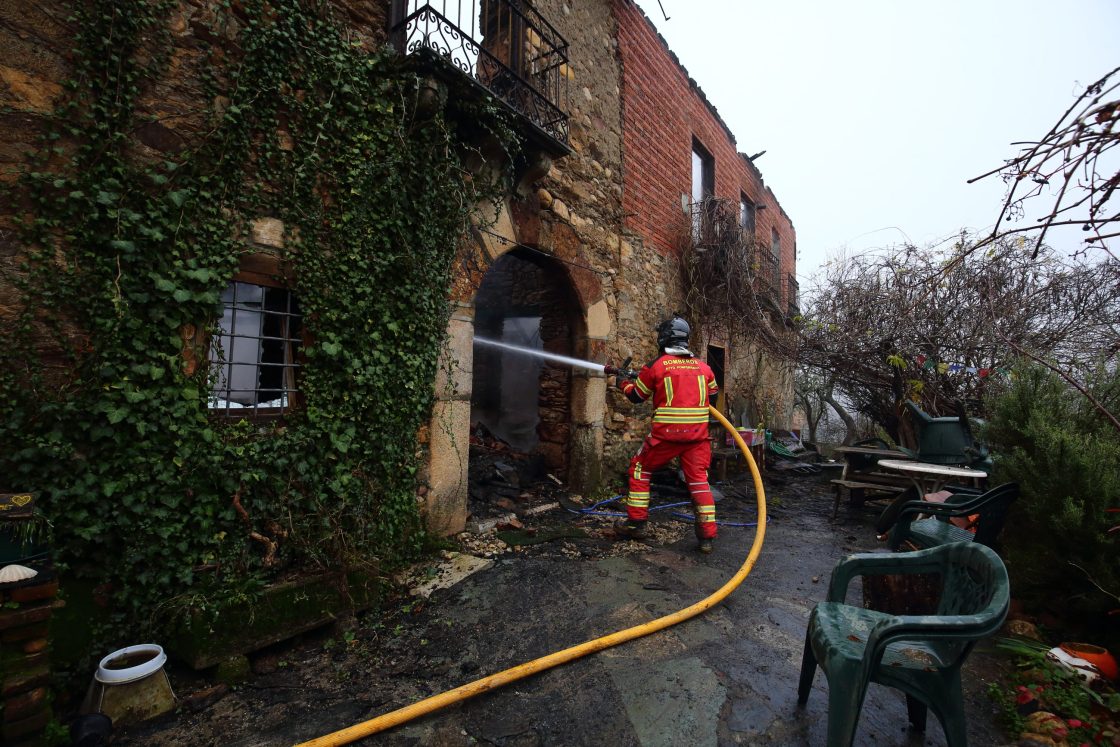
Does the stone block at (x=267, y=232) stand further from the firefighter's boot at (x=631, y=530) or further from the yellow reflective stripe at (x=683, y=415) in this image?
the firefighter's boot at (x=631, y=530)

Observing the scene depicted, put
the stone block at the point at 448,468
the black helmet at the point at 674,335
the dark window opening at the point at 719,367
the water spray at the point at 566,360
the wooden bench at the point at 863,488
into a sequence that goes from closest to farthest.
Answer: the stone block at the point at 448,468 → the black helmet at the point at 674,335 → the water spray at the point at 566,360 → the wooden bench at the point at 863,488 → the dark window opening at the point at 719,367

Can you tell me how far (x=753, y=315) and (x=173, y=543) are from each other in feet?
29.9

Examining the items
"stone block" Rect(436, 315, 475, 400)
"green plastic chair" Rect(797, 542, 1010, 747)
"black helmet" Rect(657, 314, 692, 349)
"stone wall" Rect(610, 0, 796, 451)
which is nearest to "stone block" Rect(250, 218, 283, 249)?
"stone block" Rect(436, 315, 475, 400)

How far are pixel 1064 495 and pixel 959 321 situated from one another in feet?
14.1

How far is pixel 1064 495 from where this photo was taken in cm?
291

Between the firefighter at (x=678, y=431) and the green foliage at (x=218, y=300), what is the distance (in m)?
2.10

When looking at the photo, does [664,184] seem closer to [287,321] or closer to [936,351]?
[936,351]

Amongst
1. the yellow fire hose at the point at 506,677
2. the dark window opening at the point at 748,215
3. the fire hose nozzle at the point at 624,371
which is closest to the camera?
the yellow fire hose at the point at 506,677

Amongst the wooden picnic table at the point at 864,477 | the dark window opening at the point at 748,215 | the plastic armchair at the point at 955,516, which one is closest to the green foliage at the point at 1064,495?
the plastic armchair at the point at 955,516

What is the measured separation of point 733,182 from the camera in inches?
421

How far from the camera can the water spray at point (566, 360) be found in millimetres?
5245

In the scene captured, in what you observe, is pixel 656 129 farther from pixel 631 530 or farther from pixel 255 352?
pixel 255 352

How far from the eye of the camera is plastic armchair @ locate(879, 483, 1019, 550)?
2873 millimetres

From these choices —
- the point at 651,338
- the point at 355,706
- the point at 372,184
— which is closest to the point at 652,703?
the point at 355,706
